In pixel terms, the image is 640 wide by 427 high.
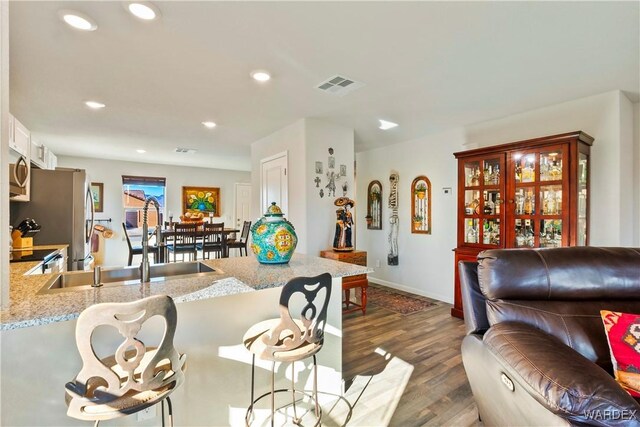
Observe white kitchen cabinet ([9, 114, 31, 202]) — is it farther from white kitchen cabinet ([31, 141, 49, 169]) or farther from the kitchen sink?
the kitchen sink

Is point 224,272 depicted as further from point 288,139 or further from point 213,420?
point 288,139

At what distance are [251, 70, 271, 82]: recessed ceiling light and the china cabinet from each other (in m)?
2.37

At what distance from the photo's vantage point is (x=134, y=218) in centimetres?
706

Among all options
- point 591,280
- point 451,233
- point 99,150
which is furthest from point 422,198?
point 99,150

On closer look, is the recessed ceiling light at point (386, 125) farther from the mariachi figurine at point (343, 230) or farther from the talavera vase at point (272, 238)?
the talavera vase at point (272, 238)

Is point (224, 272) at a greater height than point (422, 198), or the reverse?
point (422, 198)

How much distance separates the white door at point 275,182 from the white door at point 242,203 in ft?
12.2

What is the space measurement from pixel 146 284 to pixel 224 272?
1.39 ft

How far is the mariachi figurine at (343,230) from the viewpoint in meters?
3.79

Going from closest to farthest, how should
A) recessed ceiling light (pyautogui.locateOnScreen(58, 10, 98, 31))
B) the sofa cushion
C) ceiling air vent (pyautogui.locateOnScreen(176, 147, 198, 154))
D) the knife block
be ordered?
the sofa cushion, recessed ceiling light (pyautogui.locateOnScreen(58, 10, 98, 31)), the knife block, ceiling air vent (pyautogui.locateOnScreen(176, 147, 198, 154))

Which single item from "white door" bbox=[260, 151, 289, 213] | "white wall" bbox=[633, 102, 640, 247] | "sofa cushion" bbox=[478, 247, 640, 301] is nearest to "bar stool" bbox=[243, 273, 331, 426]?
"sofa cushion" bbox=[478, 247, 640, 301]

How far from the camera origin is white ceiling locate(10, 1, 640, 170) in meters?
1.78

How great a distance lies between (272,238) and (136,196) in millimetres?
6432

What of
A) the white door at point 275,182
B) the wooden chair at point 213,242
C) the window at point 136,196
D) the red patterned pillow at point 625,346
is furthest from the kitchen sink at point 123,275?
the window at point 136,196
